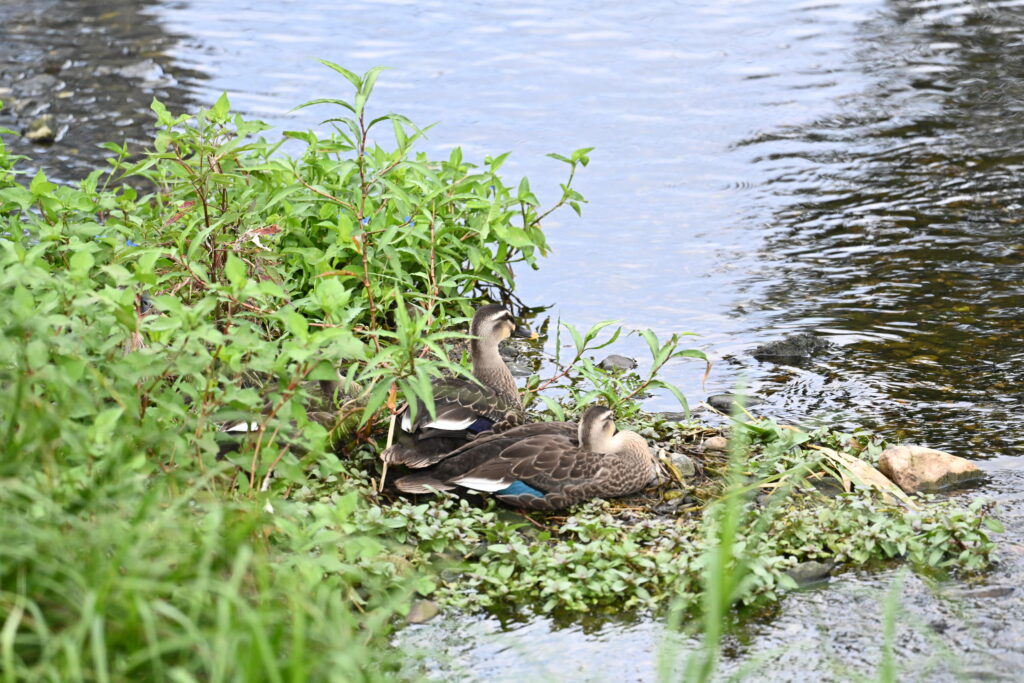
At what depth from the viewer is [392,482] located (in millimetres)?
5906

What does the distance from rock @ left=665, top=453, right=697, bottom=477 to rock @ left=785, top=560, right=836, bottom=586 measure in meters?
1.09

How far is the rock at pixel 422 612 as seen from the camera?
4.83 meters

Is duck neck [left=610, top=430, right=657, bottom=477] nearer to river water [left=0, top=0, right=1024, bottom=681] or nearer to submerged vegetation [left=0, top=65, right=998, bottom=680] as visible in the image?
submerged vegetation [left=0, top=65, right=998, bottom=680]

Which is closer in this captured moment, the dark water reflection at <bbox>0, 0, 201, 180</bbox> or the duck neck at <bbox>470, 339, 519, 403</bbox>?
the duck neck at <bbox>470, 339, 519, 403</bbox>

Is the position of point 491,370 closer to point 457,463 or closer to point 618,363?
point 457,463

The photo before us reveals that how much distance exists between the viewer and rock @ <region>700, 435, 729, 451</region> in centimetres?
638

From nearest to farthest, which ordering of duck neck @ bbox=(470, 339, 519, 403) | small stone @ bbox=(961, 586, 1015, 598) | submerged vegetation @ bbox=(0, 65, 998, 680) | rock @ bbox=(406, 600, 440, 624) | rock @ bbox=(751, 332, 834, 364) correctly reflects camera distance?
1. submerged vegetation @ bbox=(0, 65, 998, 680)
2. rock @ bbox=(406, 600, 440, 624)
3. small stone @ bbox=(961, 586, 1015, 598)
4. duck neck @ bbox=(470, 339, 519, 403)
5. rock @ bbox=(751, 332, 834, 364)

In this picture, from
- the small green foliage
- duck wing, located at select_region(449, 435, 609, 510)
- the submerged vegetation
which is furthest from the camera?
the small green foliage

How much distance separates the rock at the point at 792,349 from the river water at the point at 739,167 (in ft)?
0.37

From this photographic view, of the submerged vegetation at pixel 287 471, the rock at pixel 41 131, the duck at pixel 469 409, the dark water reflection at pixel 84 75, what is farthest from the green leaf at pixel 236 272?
the rock at pixel 41 131

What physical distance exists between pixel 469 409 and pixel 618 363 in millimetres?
2052

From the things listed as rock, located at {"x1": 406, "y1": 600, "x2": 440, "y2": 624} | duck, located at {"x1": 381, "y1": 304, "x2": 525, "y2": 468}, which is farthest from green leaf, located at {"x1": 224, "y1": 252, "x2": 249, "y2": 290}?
rock, located at {"x1": 406, "y1": 600, "x2": 440, "y2": 624}

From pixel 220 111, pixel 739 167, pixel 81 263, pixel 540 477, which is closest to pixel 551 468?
pixel 540 477

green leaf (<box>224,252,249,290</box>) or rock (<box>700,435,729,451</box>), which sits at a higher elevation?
green leaf (<box>224,252,249,290</box>)
